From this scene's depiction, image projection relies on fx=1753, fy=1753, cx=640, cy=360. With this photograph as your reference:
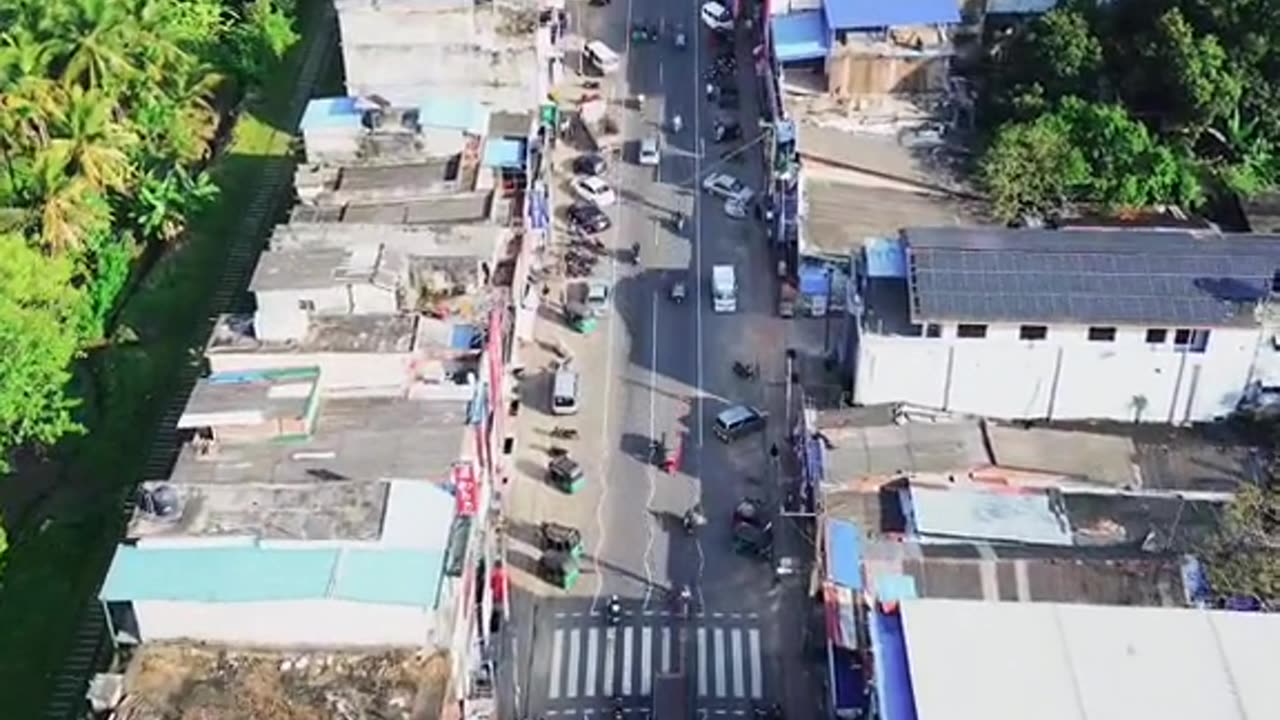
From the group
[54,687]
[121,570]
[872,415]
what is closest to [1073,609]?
[872,415]

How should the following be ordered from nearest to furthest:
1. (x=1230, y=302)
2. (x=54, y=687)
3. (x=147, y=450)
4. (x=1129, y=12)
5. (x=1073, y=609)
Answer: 1. (x=1073, y=609)
2. (x=54, y=687)
3. (x=1230, y=302)
4. (x=147, y=450)
5. (x=1129, y=12)

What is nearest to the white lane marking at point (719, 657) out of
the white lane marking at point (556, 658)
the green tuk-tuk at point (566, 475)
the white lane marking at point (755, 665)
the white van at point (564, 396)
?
the white lane marking at point (755, 665)

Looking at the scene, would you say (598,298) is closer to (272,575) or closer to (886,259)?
(886,259)

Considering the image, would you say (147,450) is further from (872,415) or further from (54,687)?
(872,415)

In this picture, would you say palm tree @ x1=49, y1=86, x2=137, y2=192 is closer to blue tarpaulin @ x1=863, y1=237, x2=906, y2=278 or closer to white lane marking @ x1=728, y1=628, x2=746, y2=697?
blue tarpaulin @ x1=863, y1=237, x2=906, y2=278

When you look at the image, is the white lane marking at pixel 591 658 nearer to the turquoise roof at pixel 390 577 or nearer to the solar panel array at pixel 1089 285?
the turquoise roof at pixel 390 577
